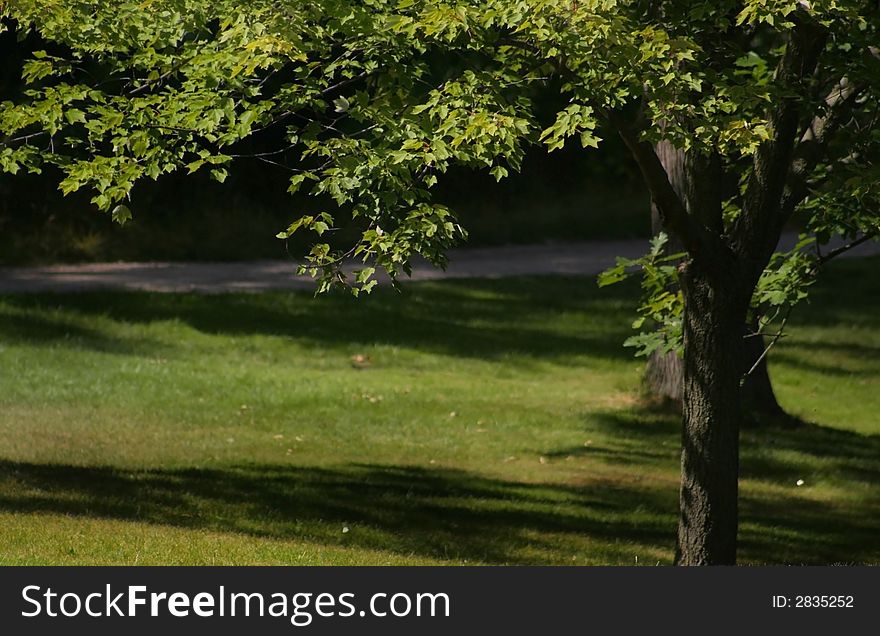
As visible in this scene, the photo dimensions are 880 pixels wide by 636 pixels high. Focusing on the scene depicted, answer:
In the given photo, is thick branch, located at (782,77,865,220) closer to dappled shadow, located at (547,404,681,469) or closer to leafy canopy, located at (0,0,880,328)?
leafy canopy, located at (0,0,880,328)

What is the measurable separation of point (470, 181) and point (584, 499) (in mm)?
15377

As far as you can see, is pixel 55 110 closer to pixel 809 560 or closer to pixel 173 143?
pixel 173 143

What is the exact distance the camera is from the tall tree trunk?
780 cm

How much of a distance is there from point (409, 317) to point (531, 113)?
41.0 feet

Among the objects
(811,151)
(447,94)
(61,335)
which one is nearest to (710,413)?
(811,151)

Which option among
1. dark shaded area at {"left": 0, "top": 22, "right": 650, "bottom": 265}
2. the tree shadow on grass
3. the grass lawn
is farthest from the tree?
dark shaded area at {"left": 0, "top": 22, "right": 650, "bottom": 265}

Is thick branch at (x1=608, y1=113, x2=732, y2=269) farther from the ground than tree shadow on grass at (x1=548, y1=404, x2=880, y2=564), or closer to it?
farther from the ground

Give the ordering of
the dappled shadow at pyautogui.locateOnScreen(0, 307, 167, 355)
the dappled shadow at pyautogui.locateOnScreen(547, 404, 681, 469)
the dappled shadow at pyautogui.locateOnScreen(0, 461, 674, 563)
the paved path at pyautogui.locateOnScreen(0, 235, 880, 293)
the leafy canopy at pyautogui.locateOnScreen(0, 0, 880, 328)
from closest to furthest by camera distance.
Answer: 1. the leafy canopy at pyautogui.locateOnScreen(0, 0, 880, 328)
2. the dappled shadow at pyautogui.locateOnScreen(0, 461, 674, 563)
3. the dappled shadow at pyautogui.locateOnScreen(547, 404, 681, 469)
4. the dappled shadow at pyautogui.locateOnScreen(0, 307, 167, 355)
5. the paved path at pyautogui.locateOnScreen(0, 235, 880, 293)

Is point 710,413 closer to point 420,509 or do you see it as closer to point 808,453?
point 420,509

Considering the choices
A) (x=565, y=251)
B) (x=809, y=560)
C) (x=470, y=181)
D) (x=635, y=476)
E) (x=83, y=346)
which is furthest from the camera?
(x=470, y=181)

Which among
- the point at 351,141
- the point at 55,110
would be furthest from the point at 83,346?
the point at 351,141

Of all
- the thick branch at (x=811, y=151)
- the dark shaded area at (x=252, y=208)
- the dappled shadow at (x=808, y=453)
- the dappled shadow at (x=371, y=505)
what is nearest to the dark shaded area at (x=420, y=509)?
the dappled shadow at (x=371, y=505)

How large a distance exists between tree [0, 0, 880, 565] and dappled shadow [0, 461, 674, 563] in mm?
2013

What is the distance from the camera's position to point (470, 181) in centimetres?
2636
